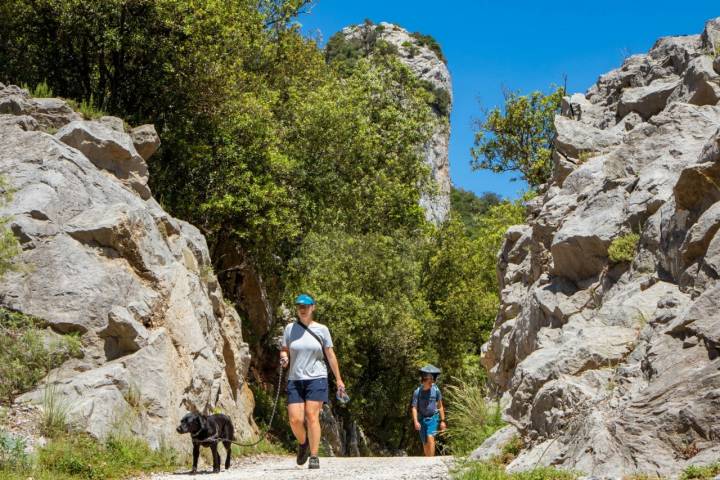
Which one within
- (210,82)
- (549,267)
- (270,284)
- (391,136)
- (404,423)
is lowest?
(404,423)

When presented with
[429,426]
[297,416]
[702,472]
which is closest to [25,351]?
[297,416]

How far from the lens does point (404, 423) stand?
35.2 m

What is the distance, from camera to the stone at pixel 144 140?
17359 mm

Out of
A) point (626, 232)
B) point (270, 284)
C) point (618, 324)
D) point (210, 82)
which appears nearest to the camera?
point (618, 324)

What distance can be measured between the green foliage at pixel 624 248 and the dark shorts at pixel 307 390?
443 centimetres

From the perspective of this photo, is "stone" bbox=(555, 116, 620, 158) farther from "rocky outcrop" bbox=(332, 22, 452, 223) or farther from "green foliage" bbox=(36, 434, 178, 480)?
"rocky outcrop" bbox=(332, 22, 452, 223)

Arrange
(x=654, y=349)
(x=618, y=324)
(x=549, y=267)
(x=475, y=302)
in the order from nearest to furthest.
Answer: (x=654, y=349), (x=618, y=324), (x=549, y=267), (x=475, y=302)

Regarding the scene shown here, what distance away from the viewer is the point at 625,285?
35.6 feet

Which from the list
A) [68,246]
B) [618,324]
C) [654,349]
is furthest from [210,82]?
[654,349]

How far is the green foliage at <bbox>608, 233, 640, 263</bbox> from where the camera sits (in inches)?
442

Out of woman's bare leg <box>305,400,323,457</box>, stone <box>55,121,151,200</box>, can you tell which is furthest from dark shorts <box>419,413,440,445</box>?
stone <box>55,121,151,200</box>

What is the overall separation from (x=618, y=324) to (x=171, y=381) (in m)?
6.14

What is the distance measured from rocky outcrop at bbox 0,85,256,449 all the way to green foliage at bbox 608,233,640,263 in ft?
21.1

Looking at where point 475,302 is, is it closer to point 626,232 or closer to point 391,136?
point 391,136
